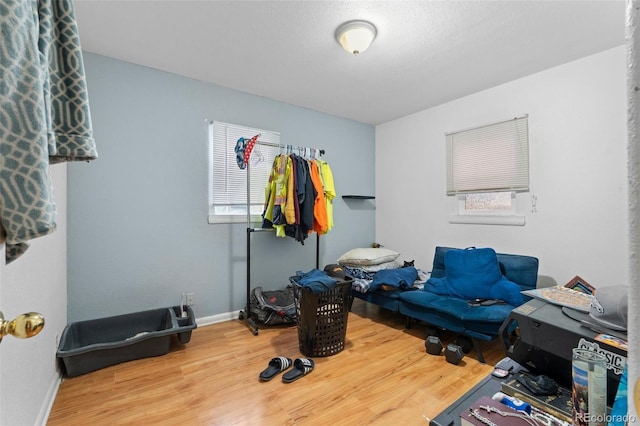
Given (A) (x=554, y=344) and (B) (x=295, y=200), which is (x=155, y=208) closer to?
(B) (x=295, y=200)

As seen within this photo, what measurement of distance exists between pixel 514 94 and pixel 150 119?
137 inches

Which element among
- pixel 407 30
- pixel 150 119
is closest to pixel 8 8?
pixel 407 30

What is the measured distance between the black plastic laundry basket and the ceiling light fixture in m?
1.76

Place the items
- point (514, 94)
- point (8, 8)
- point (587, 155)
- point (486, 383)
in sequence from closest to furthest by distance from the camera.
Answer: point (8, 8) → point (486, 383) → point (587, 155) → point (514, 94)

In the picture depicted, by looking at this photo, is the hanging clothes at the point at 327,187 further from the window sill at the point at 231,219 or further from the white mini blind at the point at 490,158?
the white mini blind at the point at 490,158

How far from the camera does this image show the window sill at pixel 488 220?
284cm

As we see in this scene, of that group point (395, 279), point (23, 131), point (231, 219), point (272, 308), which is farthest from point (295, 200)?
point (23, 131)

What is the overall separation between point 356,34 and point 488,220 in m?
2.27

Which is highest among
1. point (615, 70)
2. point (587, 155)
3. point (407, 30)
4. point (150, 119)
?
point (407, 30)

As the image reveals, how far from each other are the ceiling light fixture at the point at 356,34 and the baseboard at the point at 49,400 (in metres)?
2.81

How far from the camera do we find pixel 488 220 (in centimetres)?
304

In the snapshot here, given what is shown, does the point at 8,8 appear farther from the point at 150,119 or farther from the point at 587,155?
the point at 587,155

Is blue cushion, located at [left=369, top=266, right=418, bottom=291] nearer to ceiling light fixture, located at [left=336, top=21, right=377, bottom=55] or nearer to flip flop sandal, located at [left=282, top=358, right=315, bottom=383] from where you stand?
flip flop sandal, located at [left=282, top=358, right=315, bottom=383]

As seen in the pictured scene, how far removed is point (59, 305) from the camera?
2.01 m
